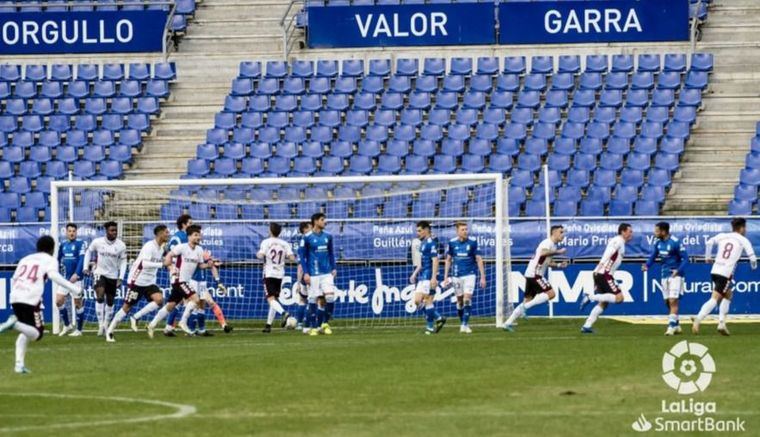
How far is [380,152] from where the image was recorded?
129 ft

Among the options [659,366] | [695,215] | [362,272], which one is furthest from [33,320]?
[695,215]

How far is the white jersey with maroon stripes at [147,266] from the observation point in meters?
28.1

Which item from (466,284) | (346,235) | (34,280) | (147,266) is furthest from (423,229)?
(34,280)

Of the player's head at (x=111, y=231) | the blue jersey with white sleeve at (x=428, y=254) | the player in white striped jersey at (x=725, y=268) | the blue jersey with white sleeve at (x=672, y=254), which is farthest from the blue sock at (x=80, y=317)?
the player in white striped jersey at (x=725, y=268)

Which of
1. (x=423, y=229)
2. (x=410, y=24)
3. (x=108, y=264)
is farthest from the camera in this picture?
(x=410, y=24)

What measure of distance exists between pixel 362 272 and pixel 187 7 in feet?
45.6

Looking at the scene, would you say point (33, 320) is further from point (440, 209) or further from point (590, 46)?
point (590, 46)

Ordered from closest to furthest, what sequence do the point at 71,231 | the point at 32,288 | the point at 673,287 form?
the point at 32,288 < the point at 673,287 < the point at 71,231

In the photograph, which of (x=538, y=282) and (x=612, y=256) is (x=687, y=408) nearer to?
(x=612, y=256)

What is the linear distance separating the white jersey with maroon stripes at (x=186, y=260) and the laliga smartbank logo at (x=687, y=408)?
1085cm

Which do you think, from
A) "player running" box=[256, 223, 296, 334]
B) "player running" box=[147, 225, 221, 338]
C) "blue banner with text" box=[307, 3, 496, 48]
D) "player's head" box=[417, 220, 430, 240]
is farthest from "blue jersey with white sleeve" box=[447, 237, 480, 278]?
"blue banner with text" box=[307, 3, 496, 48]

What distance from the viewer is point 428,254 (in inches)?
1136

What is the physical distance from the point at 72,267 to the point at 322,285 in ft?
18.5

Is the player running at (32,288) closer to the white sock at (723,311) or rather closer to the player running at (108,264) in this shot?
the player running at (108,264)
